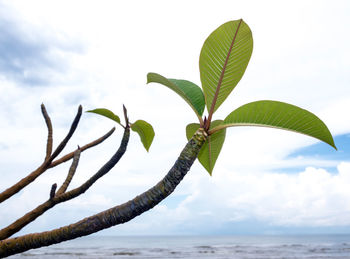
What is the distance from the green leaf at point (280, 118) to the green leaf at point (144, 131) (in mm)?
673

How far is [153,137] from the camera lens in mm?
2389

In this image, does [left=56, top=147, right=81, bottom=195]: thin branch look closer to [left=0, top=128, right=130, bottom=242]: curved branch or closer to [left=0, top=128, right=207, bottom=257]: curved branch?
Answer: [left=0, top=128, right=130, bottom=242]: curved branch

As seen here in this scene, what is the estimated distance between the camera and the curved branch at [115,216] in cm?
153

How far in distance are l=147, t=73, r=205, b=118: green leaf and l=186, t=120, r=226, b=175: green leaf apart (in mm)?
146

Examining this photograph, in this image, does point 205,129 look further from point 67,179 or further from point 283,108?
point 67,179

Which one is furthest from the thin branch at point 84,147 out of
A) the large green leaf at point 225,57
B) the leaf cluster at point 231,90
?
the large green leaf at point 225,57

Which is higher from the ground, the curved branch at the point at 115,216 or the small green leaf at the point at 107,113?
the small green leaf at the point at 107,113

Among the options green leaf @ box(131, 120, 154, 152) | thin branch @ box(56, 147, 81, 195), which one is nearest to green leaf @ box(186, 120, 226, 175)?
green leaf @ box(131, 120, 154, 152)

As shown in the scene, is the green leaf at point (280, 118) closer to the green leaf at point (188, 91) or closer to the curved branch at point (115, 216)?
the green leaf at point (188, 91)

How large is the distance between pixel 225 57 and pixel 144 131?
86 cm

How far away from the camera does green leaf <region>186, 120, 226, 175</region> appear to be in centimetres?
209

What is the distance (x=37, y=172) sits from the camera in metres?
2.28

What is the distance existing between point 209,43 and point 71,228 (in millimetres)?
1111

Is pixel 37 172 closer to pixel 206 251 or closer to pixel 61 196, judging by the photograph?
pixel 61 196
